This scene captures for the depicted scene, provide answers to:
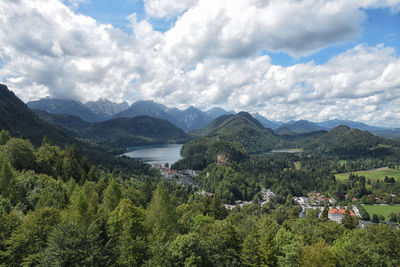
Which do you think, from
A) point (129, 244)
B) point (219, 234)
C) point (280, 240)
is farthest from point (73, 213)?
point (280, 240)

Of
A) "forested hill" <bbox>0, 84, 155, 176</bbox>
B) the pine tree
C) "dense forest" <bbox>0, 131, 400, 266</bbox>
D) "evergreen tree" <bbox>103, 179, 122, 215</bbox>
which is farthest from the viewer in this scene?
"forested hill" <bbox>0, 84, 155, 176</bbox>

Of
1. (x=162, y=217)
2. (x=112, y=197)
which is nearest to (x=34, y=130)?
(x=112, y=197)

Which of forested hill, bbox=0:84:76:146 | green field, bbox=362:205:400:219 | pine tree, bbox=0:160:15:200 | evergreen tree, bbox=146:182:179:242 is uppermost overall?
forested hill, bbox=0:84:76:146

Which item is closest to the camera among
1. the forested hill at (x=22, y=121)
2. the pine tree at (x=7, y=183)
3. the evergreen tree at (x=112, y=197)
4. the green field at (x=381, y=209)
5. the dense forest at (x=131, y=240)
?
the dense forest at (x=131, y=240)

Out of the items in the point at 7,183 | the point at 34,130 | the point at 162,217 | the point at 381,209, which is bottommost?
the point at 381,209

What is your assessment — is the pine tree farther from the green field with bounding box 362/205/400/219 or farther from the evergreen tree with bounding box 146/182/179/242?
the green field with bounding box 362/205/400/219

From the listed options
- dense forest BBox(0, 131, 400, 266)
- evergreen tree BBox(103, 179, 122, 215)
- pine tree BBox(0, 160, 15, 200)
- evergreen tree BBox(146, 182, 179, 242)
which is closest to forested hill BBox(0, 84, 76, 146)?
pine tree BBox(0, 160, 15, 200)

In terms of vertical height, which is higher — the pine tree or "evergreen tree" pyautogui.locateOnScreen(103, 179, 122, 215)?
the pine tree

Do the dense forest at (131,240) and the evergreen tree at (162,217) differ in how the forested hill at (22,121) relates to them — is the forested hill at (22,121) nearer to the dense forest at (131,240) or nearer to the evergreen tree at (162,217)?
the dense forest at (131,240)

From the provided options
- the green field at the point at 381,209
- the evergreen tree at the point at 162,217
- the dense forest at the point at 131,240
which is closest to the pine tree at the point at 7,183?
the dense forest at the point at 131,240

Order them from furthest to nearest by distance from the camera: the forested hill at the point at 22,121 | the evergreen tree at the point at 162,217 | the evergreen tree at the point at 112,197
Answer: the forested hill at the point at 22,121
the evergreen tree at the point at 112,197
the evergreen tree at the point at 162,217

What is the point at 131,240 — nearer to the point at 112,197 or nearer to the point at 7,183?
the point at 112,197
